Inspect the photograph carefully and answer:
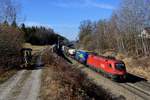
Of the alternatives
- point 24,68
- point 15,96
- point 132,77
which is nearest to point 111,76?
point 132,77

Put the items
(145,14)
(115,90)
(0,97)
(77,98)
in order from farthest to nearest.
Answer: (145,14) < (115,90) < (0,97) < (77,98)

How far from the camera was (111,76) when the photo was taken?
4016 cm

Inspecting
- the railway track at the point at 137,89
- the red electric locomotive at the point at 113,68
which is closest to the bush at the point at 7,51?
the red electric locomotive at the point at 113,68

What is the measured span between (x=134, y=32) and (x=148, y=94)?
33.8m

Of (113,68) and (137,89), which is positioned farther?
(113,68)

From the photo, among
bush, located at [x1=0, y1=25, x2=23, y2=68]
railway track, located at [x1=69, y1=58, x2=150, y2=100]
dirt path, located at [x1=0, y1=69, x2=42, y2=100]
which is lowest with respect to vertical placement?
railway track, located at [x1=69, y1=58, x2=150, y2=100]

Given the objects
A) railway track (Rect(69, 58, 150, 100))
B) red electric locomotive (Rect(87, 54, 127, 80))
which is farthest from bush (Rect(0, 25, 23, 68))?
railway track (Rect(69, 58, 150, 100))

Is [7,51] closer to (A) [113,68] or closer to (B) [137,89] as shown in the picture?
(A) [113,68]

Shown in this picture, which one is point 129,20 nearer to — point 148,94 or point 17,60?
point 17,60

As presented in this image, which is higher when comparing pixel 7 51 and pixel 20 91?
pixel 7 51

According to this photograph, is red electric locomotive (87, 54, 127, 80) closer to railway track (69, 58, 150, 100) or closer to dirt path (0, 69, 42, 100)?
railway track (69, 58, 150, 100)

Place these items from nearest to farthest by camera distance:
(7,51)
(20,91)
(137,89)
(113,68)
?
(20,91), (137,89), (113,68), (7,51)

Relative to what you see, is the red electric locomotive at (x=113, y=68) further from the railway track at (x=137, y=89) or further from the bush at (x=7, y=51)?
the bush at (x=7, y=51)

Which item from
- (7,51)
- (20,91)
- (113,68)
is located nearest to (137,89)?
(113,68)
